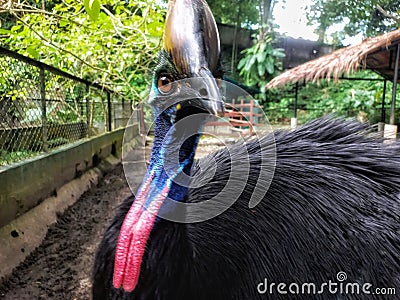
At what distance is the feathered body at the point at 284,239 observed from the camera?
127 centimetres

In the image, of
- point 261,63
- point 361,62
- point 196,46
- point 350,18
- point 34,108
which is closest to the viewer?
point 196,46

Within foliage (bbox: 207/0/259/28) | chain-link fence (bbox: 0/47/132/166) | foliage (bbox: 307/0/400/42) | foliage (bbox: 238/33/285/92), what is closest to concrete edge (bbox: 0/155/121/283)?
chain-link fence (bbox: 0/47/132/166)

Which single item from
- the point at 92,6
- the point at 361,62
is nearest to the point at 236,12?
the point at 361,62

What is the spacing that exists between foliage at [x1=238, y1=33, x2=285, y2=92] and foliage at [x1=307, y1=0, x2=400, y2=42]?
302cm

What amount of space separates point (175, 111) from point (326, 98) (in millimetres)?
15105

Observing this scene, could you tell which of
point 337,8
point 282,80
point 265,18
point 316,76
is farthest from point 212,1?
point 316,76

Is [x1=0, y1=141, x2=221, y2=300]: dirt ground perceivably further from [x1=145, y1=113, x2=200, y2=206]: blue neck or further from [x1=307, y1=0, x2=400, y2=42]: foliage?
[x1=307, y1=0, x2=400, y2=42]: foliage

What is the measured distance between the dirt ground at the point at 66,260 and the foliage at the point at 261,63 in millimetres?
12673

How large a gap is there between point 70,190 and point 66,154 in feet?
1.14

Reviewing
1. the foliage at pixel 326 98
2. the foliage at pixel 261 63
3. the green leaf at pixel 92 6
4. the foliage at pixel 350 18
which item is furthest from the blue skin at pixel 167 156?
the foliage at pixel 261 63

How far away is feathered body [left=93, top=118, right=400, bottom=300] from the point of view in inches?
49.9

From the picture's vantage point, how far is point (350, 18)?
16281mm

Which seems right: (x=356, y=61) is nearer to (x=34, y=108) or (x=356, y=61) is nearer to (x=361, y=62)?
(x=361, y=62)

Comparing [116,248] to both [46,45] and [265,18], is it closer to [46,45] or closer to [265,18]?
[46,45]
